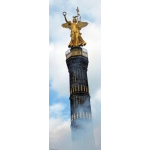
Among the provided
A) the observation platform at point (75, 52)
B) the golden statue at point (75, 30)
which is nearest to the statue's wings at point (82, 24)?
the golden statue at point (75, 30)

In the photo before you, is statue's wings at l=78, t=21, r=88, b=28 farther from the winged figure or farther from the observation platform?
the observation platform

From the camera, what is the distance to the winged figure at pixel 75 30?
4027mm

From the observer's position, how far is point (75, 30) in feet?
13.3

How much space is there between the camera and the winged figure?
4.03 metres

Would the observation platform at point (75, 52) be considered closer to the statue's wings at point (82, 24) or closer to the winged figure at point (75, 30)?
the winged figure at point (75, 30)

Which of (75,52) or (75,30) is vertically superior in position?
(75,30)

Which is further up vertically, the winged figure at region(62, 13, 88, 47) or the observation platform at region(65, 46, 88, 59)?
the winged figure at region(62, 13, 88, 47)

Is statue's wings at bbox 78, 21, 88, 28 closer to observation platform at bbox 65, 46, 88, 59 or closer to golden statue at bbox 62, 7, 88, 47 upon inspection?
golden statue at bbox 62, 7, 88, 47

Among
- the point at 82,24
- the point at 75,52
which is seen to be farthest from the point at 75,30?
the point at 75,52

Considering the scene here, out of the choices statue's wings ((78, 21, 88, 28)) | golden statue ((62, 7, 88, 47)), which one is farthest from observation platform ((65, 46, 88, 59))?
statue's wings ((78, 21, 88, 28))

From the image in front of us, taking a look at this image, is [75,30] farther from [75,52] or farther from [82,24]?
[75,52]

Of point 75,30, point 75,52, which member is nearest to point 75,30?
point 75,30
